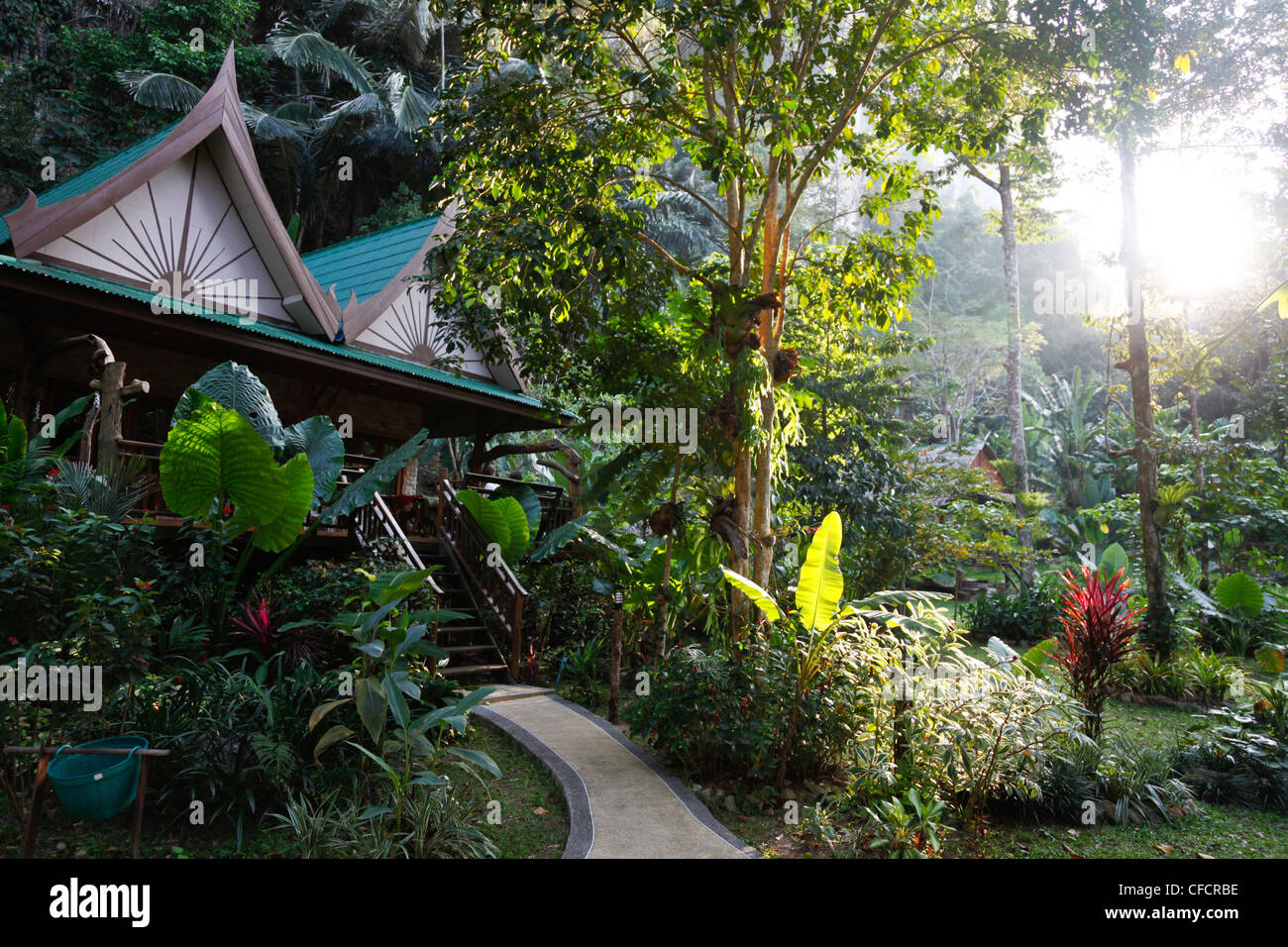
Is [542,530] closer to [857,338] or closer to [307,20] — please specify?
[857,338]

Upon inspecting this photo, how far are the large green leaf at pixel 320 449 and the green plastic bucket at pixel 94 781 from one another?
3998 mm

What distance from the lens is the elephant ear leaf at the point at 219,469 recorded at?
6.71m

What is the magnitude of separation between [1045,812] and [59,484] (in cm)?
777

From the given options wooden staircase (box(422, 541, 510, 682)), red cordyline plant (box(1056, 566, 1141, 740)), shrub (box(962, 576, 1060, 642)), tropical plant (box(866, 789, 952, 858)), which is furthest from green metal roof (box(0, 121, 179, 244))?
shrub (box(962, 576, 1060, 642))

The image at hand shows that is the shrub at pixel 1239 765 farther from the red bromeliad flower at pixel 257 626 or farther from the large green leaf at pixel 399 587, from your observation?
the red bromeliad flower at pixel 257 626

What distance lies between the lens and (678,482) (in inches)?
334

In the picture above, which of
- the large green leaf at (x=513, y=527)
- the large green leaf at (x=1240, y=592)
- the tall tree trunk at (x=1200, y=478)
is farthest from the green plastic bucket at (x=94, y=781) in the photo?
the large green leaf at (x=1240, y=592)

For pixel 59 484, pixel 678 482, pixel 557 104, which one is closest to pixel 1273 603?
pixel 678 482

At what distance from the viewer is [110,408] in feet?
22.1

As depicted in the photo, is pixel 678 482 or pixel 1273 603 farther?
pixel 1273 603

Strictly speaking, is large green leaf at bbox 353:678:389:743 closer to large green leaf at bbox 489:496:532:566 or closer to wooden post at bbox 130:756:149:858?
wooden post at bbox 130:756:149:858

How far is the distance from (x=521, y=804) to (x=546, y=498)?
8583 millimetres

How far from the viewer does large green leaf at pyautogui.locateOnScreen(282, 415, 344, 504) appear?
27.8ft

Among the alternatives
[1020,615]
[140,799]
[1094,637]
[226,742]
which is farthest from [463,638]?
[1020,615]
